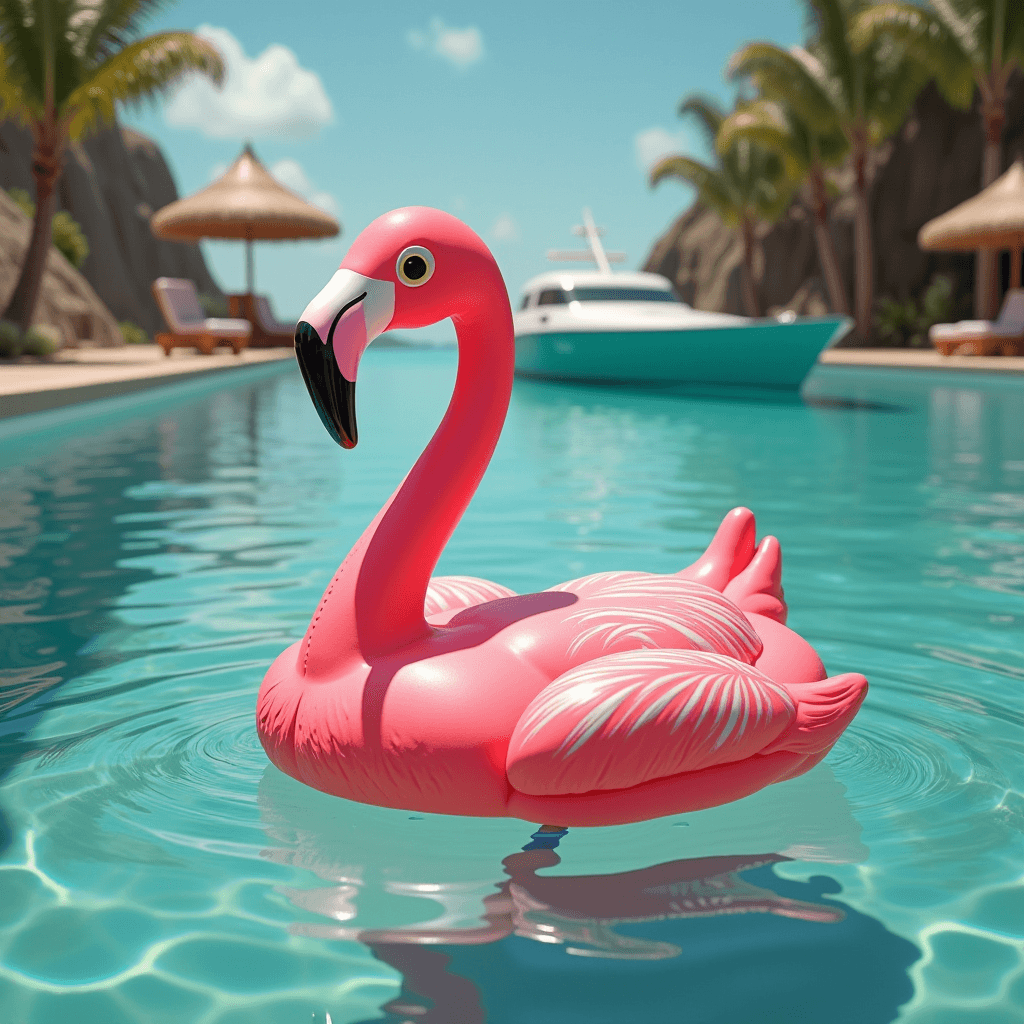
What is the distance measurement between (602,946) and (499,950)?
17 centimetres

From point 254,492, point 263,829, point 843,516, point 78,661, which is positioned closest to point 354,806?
point 263,829

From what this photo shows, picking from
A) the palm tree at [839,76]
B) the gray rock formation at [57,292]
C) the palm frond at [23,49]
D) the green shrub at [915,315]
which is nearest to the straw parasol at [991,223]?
the palm tree at [839,76]

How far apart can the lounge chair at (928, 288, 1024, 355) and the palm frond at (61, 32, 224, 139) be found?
13040mm

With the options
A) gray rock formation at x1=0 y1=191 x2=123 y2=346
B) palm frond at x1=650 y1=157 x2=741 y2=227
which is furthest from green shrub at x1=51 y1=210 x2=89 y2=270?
palm frond at x1=650 y1=157 x2=741 y2=227

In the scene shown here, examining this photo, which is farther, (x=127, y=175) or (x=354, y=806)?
(x=127, y=175)

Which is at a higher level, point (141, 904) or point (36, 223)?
point (36, 223)

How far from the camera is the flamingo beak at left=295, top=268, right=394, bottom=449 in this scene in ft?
6.42

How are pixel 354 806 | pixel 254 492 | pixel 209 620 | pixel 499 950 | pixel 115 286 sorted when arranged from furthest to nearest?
1. pixel 115 286
2. pixel 254 492
3. pixel 209 620
4. pixel 354 806
5. pixel 499 950

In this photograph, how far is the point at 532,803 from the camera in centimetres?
211

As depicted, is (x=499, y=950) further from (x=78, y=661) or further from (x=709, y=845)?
(x=78, y=661)

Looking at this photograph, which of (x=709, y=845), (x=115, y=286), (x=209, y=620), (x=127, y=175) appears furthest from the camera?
(x=127, y=175)

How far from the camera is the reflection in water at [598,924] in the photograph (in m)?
1.78

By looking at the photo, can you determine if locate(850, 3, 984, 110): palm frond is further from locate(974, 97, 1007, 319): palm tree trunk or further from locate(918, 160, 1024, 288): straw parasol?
locate(918, 160, 1024, 288): straw parasol

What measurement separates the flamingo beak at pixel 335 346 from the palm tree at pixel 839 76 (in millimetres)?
23626
